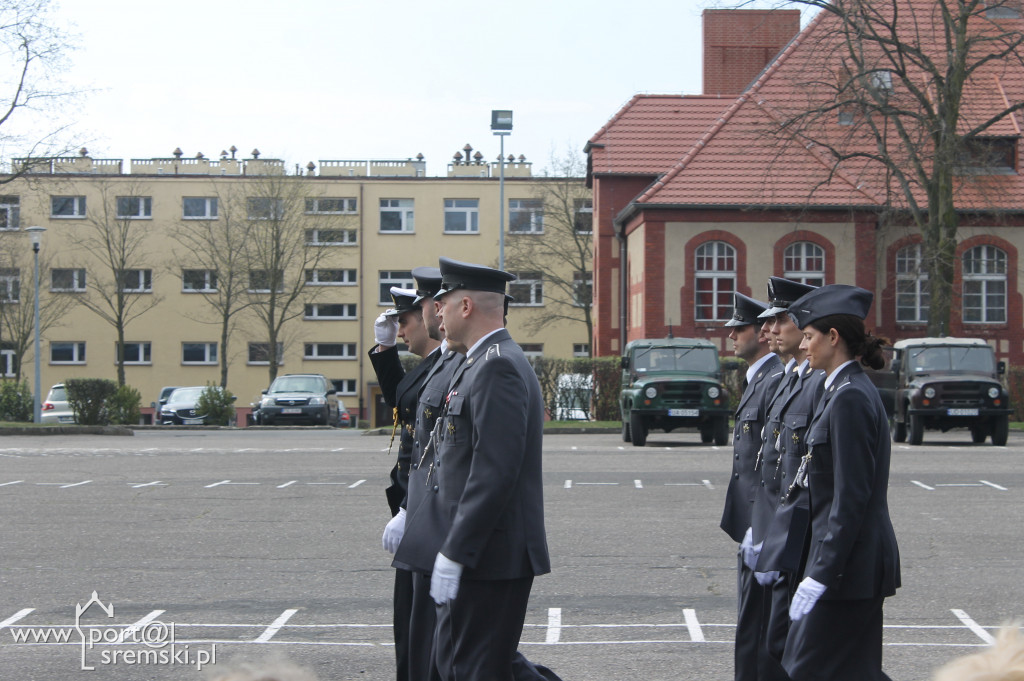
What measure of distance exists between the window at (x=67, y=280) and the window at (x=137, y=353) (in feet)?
12.5

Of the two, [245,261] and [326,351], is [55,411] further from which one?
[326,351]

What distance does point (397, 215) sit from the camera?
68438 millimetres

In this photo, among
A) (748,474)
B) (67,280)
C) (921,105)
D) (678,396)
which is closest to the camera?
(748,474)

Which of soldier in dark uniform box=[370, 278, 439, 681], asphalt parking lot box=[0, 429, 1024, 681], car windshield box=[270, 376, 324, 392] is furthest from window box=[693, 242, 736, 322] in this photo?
soldier in dark uniform box=[370, 278, 439, 681]

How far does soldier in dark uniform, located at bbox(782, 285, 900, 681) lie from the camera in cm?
439

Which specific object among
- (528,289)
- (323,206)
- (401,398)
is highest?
(323,206)

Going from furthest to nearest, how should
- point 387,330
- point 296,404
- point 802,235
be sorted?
1. point 802,235
2. point 296,404
3. point 387,330

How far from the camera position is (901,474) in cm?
1770

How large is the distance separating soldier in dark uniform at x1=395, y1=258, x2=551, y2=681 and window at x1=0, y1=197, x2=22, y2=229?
6111 cm

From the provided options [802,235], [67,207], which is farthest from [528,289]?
[802,235]

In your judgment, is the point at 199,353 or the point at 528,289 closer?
the point at 528,289

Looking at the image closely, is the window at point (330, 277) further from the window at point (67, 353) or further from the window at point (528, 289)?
the window at point (67, 353)

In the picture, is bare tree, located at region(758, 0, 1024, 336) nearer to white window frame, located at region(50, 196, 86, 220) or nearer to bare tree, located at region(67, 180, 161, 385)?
bare tree, located at region(67, 180, 161, 385)

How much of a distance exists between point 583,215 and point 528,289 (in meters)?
7.48
